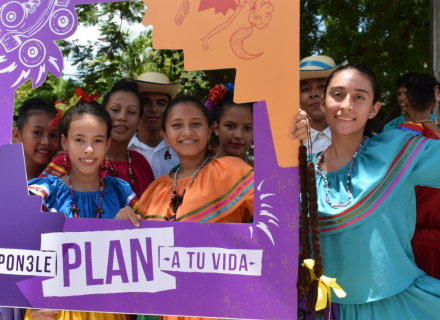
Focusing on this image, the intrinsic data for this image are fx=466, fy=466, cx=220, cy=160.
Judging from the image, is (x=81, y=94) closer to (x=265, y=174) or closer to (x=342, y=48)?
(x=265, y=174)

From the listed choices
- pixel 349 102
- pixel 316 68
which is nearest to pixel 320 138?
pixel 316 68

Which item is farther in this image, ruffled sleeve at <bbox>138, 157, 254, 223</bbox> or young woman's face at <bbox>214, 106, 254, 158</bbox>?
young woman's face at <bbox>214, 106, 254, 158</bbox>

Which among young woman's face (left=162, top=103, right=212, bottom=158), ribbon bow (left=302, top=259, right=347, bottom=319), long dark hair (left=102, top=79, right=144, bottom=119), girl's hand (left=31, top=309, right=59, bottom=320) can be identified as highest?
long dark hair (left=102, top=79, right=144, bottom=119)

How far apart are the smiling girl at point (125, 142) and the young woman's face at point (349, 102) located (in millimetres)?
1460

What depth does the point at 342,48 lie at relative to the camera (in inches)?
205

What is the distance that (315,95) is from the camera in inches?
142

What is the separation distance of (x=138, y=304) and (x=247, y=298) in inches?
20.0

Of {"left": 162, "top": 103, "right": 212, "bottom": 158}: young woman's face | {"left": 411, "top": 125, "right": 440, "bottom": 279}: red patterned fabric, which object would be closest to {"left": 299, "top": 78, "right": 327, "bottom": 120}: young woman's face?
{"left": 411, "top": 125, "right": 440, "bottom": 279}: red patterned fabric

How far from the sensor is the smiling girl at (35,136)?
3.32m

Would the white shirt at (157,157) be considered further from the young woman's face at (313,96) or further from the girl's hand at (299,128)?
the girl's hand at (299,128)

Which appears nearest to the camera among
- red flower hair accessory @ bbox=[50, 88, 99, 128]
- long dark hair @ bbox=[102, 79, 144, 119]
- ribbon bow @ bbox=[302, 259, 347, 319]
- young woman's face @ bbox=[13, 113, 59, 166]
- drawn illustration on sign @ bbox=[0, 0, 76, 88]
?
ribbon bow @ bbox=[302, 259, 347, 319]

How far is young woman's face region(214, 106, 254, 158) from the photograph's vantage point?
3.06m

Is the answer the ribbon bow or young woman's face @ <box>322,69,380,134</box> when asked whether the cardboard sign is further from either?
young woman's face @ <box>322,69,380,134</box>

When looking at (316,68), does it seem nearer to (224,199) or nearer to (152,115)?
(152,115)
